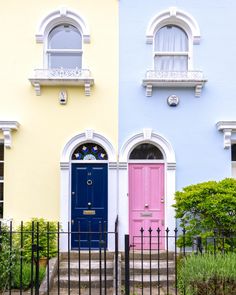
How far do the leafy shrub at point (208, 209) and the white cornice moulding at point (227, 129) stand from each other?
3.51 ft

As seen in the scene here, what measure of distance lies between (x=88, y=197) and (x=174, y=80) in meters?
3.57

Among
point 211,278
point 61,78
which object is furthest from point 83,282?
point 61,78

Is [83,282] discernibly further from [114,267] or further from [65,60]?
[65,60]

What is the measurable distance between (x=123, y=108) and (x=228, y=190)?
10.6ft

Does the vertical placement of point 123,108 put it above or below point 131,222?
above

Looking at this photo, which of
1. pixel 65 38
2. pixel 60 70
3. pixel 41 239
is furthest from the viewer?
pixel 65 38

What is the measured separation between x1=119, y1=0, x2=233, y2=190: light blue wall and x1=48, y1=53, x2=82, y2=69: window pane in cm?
115

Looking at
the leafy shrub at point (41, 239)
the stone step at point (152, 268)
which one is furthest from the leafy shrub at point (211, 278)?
the leafy shrub at point (41, 239)

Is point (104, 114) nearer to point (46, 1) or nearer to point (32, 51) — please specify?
point (32, 51)

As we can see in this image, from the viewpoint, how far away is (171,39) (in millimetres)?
10211

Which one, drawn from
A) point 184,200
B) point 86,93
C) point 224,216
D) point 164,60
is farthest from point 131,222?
point 164,60

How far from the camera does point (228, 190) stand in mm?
8688

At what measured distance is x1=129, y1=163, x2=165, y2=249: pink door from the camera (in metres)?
9.74

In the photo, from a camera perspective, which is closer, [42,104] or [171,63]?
[42,104]
